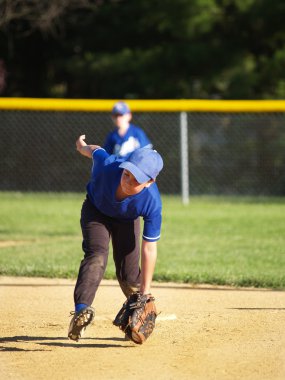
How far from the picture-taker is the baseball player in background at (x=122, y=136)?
1038 centimetres

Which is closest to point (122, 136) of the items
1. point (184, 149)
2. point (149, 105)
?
point (149, 105)

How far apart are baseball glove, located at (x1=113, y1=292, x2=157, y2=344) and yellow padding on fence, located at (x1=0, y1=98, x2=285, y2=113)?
28.4 feet

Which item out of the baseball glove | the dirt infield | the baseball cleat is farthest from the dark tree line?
the baseball cleat

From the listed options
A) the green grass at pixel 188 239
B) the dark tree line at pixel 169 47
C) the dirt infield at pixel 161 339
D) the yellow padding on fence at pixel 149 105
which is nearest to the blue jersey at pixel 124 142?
the green grass at pixel 188 239

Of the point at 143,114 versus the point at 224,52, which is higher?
the point at 224,52

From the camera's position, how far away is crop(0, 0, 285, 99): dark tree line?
19.5 m

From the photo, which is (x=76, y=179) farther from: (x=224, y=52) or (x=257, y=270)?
(x=257, y=270)

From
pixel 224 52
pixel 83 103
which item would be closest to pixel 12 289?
pixel 83 103

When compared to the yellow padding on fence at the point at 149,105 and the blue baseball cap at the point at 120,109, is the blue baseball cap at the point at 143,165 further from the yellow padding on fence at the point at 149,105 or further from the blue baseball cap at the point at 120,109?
the yellow padding on fence at the point at 149,105

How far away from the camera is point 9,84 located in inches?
934

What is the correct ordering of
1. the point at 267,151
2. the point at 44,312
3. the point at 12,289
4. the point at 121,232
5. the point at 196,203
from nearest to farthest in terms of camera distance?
the point at 121,232
the point at 44,312
the point at 12,289
the point at 196,203
the point at 267,151

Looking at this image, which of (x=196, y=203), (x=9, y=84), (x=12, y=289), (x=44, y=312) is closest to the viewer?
(x=44, y=312)

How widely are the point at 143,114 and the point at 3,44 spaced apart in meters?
5.66

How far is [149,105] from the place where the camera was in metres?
14.5
